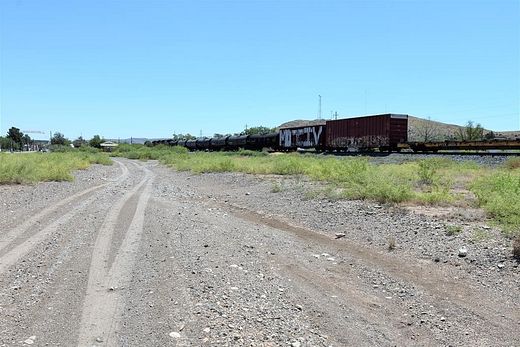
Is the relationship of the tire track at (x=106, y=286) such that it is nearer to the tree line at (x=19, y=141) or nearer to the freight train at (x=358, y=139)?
the freight train at (x=358, y=139)

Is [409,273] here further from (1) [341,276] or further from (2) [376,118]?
(2) [376,118]

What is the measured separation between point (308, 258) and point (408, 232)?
2.69 metres

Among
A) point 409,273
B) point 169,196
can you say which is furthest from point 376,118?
point 409,273

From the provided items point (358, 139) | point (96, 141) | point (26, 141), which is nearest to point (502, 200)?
point (358, 139)

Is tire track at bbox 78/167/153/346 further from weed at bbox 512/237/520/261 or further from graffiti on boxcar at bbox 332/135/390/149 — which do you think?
graffiti on boxcar at bbox 332/135/390/149

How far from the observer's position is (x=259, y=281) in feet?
21.4

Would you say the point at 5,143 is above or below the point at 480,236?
above

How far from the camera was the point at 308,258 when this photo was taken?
814 cm

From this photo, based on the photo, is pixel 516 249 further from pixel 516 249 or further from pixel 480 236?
pixel 480 236

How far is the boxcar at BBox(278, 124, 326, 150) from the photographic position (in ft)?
172

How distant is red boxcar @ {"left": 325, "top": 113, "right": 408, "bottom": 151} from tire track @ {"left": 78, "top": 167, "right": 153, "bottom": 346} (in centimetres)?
3447

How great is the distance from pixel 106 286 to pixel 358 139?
4163 centimetres

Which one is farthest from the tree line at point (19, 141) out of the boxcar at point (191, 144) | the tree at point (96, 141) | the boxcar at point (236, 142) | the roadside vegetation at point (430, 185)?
the roadside vegetation at point (430, 185)

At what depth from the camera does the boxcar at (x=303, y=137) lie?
172 ft
